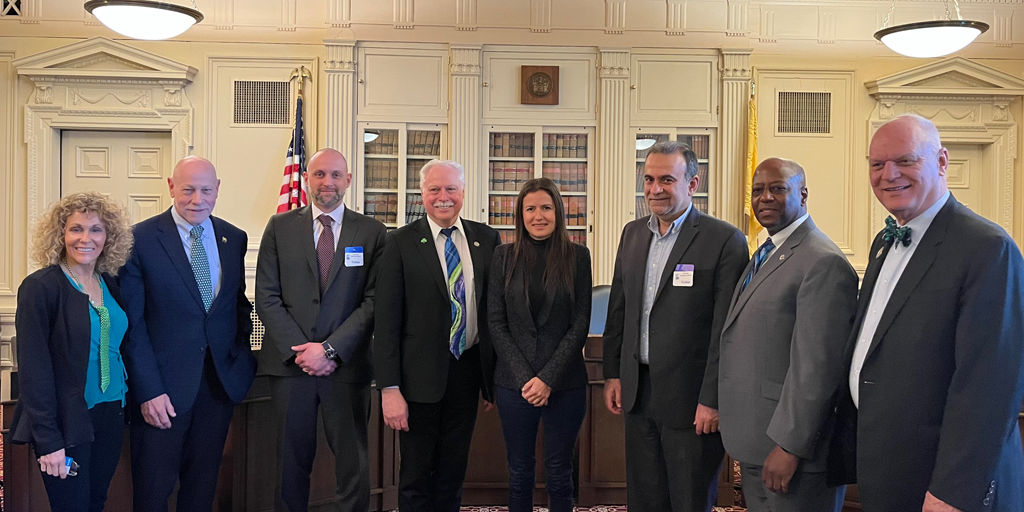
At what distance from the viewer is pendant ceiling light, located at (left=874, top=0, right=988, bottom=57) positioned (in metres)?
6.48

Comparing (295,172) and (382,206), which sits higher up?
(295,172)

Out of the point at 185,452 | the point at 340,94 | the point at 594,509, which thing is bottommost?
the point at 594,509

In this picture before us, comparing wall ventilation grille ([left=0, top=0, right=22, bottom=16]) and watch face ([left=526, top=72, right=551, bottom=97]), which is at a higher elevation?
wall ventilation grille ([left=0, top=0, right=22, bottom=16])

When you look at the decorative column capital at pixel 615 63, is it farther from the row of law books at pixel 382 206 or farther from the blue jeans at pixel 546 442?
the blue jeans at pixel 546 442

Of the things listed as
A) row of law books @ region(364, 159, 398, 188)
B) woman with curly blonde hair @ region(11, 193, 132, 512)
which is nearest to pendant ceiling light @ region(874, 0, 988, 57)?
row of law books @ region(364, 159, 398, 188)

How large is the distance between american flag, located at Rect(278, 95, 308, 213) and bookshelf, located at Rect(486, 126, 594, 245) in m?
1.81

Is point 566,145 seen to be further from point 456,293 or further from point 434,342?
point 434,342

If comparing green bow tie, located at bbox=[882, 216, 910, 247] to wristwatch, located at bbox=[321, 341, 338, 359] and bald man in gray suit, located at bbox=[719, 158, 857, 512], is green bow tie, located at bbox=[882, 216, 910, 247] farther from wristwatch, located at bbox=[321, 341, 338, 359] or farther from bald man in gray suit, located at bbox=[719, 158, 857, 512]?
wristwatch, located at bbox=[321, 341, 338, 359]

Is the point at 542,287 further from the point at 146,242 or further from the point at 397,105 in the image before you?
the point at 397,105

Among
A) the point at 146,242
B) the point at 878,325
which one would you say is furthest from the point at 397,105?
the point at 878,325

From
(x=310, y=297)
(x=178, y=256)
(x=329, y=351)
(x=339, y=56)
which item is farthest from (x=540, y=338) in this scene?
(x=339, y=56)

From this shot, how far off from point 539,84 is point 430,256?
508cm

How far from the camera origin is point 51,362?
2623 mm

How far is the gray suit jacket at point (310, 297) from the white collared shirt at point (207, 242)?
6.9 inches
